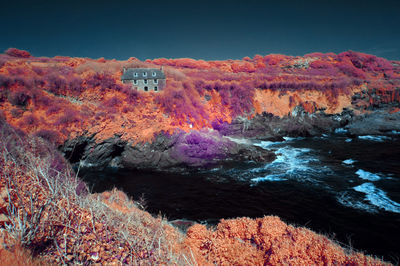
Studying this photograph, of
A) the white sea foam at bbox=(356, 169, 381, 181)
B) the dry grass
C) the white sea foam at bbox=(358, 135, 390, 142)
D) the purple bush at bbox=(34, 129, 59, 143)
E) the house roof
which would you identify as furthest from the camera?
the house roof

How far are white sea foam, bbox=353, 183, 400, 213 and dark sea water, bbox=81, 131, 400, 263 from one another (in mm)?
52

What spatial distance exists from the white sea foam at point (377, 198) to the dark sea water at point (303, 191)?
0.05m

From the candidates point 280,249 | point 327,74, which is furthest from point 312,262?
point 327,74

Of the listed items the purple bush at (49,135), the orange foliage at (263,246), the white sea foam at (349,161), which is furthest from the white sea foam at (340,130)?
the purple bush at (49,135)

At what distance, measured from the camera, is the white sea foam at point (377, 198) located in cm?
1046

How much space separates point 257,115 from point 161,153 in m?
17.6

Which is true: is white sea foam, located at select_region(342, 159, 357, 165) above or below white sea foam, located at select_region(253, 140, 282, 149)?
below

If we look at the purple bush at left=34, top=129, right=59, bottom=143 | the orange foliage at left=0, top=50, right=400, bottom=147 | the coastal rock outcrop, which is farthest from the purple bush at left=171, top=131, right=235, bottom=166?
the purple bush at left=34, top=129, right=59, bottom=143

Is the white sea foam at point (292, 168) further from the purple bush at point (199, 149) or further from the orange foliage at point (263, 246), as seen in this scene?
the orange foliage at point (263, 246)

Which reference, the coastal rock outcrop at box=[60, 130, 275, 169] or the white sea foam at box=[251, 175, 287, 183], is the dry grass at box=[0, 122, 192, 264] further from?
the coastal rock outcrop at box=[60, 130, 275, 169]

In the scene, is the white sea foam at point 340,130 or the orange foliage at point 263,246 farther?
the white sea foam at point 340,130

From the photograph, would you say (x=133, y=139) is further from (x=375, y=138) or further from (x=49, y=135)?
(x=375, y=138)

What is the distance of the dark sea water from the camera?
9312 mm

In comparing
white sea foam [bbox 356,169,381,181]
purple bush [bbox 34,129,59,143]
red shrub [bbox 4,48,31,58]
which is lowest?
white sea foam [bbox 356,169,381,181]
